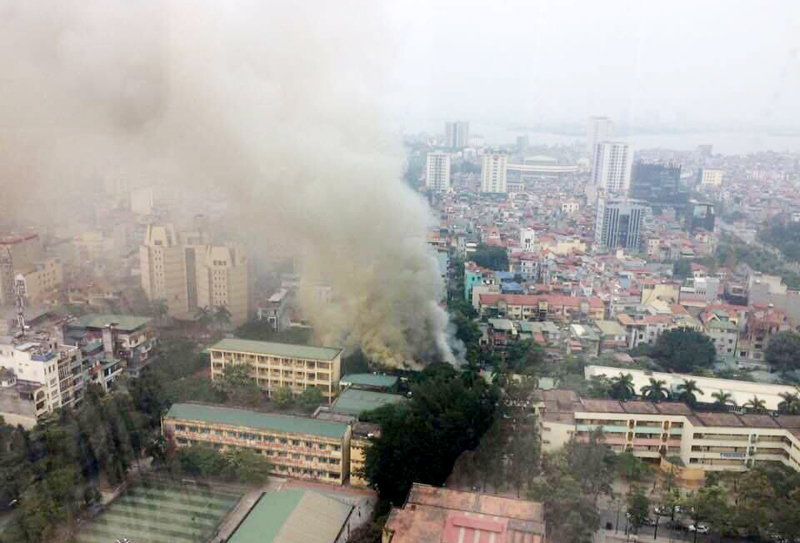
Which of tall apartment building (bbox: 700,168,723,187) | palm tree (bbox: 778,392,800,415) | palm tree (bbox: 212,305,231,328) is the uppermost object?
tall apartment building (bbox: 700,168,723,187)

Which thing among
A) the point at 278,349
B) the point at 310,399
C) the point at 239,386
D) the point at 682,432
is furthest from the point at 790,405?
the point at 239,386

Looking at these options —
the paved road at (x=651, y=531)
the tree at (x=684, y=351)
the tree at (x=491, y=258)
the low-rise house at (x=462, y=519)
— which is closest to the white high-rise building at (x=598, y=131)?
the tree at (x=491, y=258)

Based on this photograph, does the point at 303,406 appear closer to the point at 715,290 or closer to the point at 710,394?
the point at 710,394

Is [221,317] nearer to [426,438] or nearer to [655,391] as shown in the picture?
[426,438]

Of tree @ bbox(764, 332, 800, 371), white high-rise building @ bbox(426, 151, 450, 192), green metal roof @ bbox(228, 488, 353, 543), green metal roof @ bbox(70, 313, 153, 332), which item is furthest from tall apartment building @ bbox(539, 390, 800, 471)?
white high-rise building @ bbox(426, 151, 450, 192)

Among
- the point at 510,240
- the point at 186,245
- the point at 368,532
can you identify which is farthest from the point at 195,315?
the point at 510,240

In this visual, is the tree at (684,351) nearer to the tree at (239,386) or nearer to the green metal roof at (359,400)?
the green metal roof at (359,400)

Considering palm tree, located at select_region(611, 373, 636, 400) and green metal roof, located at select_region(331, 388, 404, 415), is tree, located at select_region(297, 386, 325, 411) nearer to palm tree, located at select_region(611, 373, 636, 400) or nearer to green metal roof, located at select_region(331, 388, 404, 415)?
green metal roof, located at select_region(331, 388, 404, 415)
